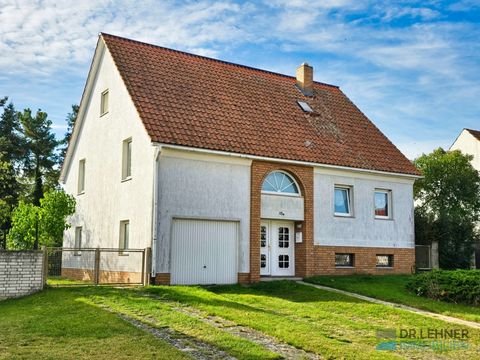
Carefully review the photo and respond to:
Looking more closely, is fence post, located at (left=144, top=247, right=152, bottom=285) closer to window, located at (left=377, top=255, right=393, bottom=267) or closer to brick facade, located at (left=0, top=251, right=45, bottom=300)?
brick facade, located at (left=0, top=251, right=45, bottom=300)

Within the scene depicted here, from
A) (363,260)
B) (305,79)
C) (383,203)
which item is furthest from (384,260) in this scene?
(305,79)

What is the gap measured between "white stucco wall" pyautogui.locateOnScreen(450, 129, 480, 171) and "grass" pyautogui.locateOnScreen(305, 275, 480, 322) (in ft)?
67.2

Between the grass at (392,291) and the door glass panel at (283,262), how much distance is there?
120 centimetres

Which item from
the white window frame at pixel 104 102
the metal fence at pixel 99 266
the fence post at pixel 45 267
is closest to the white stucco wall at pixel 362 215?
the metal fence at pixel 99 266

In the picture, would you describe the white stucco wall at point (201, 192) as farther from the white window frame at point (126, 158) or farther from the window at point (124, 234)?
the white window frame at point (126, 158)

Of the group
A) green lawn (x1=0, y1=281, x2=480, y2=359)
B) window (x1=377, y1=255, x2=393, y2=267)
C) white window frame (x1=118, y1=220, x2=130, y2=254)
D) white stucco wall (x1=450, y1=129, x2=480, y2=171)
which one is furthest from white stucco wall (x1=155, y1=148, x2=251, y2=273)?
white stucco wall (x1=450, y1=129, x2=480, y2=171)

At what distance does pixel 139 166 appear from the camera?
60.9 feet

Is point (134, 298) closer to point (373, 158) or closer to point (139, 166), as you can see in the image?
point (139, 166)

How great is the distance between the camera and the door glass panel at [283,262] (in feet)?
66.4

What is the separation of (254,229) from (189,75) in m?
6.91

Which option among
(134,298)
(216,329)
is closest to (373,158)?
(134,298)

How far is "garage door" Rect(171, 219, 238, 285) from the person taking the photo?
57.3 ft

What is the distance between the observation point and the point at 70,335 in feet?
32.5

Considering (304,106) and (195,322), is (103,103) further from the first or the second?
(195,322)
